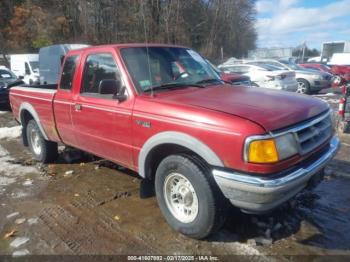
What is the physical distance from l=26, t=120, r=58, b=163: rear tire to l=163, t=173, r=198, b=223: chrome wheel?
10.7 feet

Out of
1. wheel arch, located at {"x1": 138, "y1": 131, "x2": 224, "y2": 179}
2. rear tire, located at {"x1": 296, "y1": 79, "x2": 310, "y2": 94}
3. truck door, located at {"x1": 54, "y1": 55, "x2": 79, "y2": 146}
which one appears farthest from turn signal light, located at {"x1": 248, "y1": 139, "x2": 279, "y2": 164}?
rear tire, located at {"x1": 296, "y1": 79, "x2": 310, "y2": 94}

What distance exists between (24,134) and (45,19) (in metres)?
31.2

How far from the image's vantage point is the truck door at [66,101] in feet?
16.0

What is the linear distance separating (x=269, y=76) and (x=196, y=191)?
35.7 ft

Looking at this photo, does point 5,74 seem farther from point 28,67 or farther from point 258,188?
Result: point 258,188

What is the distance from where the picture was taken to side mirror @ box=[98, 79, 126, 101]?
3.81 m

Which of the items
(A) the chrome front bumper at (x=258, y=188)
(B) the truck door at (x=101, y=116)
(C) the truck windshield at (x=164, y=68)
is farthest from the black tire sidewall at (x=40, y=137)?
(A) the chrome front bumper at (x=258, y=188)

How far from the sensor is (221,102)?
3404mm

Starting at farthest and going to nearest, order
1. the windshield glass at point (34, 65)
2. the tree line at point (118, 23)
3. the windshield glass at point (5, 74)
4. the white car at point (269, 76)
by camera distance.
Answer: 1. the tree line at point (118, 23)
2. the windshield glass at point (34, 65)
3. the windshield glass at point (5, 74)
4. the white car at point (269, 76)

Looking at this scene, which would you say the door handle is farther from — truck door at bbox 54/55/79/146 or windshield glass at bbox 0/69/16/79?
windshield glass at bbox 0/69/16/79

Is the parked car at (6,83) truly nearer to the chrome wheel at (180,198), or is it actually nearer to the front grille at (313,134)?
the chrome wheel at (180,198)

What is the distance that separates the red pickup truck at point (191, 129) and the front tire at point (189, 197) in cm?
1

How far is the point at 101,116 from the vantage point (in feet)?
13.9

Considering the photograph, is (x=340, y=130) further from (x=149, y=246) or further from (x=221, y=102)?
(x=149, y=246)
